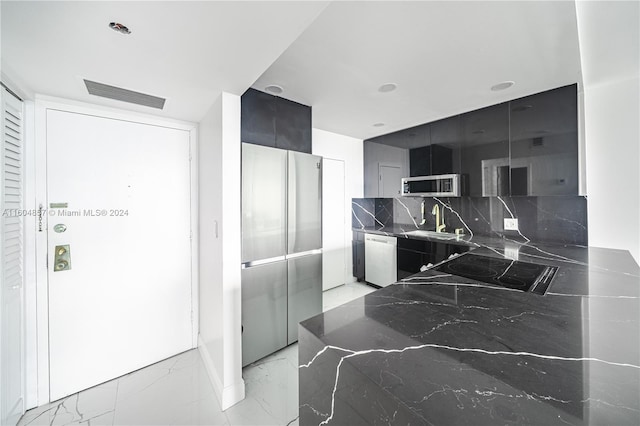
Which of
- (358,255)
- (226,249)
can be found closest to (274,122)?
(226,249)

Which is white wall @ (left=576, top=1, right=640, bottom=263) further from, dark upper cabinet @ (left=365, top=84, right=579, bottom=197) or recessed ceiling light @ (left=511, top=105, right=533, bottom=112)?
recessed ceiling light @ (left=511, top=105, right=533, bottom=112)

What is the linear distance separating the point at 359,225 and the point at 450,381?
3605 millimetres

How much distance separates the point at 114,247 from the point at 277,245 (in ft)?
4.23

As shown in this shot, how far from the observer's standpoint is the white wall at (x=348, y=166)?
3.79 meters

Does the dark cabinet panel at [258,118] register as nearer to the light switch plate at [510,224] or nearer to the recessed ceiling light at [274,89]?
the recessed ceiling light at [274,89]

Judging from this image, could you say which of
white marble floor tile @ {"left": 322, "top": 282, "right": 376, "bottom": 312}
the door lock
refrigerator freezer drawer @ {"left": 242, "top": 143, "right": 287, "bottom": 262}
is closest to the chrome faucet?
white marble floor tile @ {"left": 322, "top": 282, "right": 376, "bottom": 312}

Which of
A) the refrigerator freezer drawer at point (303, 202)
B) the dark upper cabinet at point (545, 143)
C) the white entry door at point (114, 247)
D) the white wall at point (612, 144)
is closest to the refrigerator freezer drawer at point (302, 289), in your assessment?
the refrigerator freezer drawer at point (303, 202)

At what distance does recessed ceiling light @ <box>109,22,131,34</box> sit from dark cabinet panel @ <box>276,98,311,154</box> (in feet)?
4.19

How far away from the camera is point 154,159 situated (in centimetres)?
214

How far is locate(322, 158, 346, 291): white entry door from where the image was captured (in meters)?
3.72

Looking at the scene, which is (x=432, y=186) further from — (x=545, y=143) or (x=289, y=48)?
(x=289, y=48)

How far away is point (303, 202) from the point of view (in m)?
2.33

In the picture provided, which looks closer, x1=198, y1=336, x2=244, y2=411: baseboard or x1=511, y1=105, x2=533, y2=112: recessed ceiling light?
x1=198, y1=336, x2=244, y2=411: baseboard

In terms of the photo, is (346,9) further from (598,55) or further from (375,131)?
(375,131)
